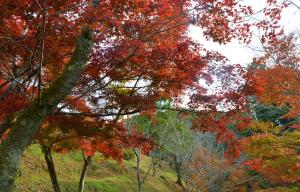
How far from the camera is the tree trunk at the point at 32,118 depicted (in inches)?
213

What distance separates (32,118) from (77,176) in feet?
63.6

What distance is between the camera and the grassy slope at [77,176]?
19.9 metres

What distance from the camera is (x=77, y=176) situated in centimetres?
2416

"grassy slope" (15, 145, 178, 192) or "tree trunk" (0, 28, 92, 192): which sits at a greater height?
"tree trunk" (0, 28, 92, 192)

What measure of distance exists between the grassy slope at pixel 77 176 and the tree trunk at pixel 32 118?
13.1 m

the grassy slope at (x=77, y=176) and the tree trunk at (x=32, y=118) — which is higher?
the tree trunk at (x=32, y=118)

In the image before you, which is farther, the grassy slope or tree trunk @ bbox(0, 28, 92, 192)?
the grassy slope

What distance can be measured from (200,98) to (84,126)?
3004 mm

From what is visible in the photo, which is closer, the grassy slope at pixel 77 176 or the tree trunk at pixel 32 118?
the tree trunk at pixel 32 118

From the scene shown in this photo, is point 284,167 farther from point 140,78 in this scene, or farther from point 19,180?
point 19,180

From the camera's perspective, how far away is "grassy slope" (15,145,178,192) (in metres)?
19.9

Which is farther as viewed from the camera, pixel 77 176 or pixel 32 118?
pixel 77 176

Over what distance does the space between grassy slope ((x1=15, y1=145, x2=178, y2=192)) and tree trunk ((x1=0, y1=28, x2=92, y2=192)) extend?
13.1 metres

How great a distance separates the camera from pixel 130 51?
803 centimetres
